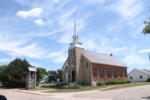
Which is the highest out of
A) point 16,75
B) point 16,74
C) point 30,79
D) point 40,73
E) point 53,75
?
point 40,73

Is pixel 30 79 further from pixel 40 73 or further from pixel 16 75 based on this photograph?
pixel 40 73

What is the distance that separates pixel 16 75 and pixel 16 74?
216 mm

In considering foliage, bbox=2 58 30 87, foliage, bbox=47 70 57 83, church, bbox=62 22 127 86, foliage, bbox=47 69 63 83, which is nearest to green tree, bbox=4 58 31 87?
foliage, bbox=2 58 30 87

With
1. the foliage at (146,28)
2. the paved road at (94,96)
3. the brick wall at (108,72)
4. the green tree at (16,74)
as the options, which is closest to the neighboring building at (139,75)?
the brick wall at (108,72)

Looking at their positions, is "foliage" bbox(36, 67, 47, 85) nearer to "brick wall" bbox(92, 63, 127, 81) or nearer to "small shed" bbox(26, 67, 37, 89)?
"brick wall" bbox(92, 63, 127, 81)

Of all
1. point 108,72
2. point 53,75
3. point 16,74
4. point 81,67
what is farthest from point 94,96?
point 53,75

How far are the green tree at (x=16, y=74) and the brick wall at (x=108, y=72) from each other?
15.4 metres

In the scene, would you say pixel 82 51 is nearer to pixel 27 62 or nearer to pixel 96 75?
pixel 96 75

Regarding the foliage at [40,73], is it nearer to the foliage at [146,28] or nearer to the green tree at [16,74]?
the green tree at [16,74]

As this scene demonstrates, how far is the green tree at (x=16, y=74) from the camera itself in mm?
39156

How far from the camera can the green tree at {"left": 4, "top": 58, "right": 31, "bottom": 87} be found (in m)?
39.2

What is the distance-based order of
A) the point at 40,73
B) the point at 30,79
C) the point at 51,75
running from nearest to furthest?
the point at 30,79 < the point at 40,73 < the point at 51,75

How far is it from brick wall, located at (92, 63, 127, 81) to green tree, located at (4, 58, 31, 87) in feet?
50.6

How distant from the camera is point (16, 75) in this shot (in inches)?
1560
